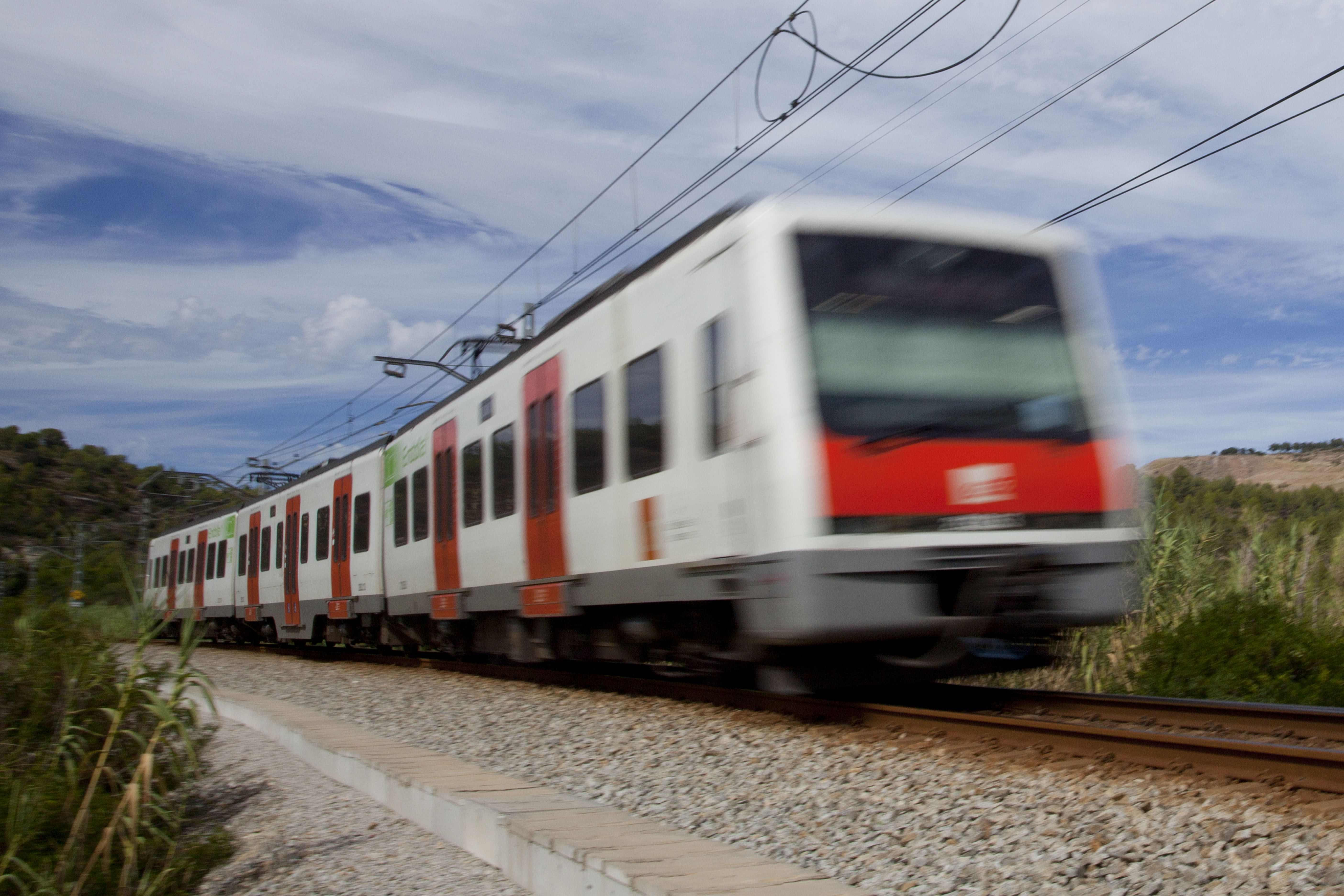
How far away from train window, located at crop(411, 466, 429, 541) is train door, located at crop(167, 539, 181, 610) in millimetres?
18746

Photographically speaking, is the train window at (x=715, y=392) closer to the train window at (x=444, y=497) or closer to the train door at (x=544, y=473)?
the train door at (x=544, y=473)

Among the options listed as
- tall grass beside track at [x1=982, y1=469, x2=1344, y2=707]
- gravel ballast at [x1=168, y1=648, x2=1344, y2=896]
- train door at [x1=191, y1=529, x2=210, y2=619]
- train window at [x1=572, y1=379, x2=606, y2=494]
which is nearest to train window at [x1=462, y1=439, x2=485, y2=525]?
train window at [x1=572, y1=379, x2=606, y2=494]

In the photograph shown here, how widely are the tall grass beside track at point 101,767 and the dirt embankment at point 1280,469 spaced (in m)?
14.2

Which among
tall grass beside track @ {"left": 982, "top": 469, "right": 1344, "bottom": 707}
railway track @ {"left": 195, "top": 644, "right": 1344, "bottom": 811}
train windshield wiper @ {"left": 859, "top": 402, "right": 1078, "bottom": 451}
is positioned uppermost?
train windshield wiper @ {"left": 859, "top": 402, "right": 1078, "bottom": 451}

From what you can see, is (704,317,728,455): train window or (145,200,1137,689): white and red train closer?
(145,200,1137,689): white and red train

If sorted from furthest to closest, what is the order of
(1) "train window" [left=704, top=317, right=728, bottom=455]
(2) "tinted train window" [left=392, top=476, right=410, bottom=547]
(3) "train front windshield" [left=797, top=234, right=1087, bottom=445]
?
(2) "tinted train window" [left=392, top=476, right=410, bottom=547]
(1) "train window" [left=704, top=317, right=728, bottom=455]
(3) "train front windshield" [left=797, top=234, right=1087, bottom=445]

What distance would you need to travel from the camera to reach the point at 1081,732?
201 inches

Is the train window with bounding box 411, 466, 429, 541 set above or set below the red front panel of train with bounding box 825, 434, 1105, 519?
above

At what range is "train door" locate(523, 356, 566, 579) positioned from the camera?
378 inches

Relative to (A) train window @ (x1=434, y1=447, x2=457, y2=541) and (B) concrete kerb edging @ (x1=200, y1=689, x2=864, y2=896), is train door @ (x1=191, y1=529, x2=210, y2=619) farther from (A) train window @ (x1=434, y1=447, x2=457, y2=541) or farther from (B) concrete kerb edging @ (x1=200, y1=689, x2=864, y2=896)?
(B) concrete kerb edging @ (x1=200, y1=689, x2=864, y2=896)

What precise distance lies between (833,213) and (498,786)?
3.74 metres

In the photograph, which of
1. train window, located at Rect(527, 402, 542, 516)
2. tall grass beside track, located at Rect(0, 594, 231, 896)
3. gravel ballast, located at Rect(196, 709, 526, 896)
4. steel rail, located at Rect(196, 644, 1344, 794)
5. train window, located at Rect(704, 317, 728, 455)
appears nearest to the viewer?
steel rail, located at Rect(196, 644, 1344, 794)

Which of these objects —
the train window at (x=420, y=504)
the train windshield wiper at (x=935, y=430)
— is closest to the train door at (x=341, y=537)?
the train window at (x=420, y=504)

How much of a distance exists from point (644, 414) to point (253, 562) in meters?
17.9
